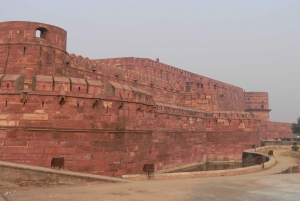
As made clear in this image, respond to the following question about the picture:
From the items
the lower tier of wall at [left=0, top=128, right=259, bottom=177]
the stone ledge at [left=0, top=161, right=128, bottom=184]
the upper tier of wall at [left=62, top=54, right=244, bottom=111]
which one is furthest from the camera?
the upper tier of wall at [left=62, top=54, right=244, bottom=111]

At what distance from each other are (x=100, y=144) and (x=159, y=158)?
8389mm

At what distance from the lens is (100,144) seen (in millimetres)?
8086

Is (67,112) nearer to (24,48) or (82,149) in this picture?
(82,149)

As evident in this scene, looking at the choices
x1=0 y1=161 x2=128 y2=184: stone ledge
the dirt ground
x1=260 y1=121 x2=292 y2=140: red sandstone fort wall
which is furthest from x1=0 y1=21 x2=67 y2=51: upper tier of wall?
x1=260 y1=121 x2=292 y2=140: red sandstone fort wall

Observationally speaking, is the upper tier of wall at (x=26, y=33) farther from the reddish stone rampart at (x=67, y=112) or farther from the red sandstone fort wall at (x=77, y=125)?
the red sandstone fort wall at (x=77, y=125)

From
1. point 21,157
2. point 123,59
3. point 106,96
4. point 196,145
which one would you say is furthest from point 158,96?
point 21,157

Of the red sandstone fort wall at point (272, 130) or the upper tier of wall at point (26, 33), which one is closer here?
the upper tier of wall at point (26, 33)

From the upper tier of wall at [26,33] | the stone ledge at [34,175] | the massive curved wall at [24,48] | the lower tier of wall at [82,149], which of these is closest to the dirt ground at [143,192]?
the stone ledge at [34,175]

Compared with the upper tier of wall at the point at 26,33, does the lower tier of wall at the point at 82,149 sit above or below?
below

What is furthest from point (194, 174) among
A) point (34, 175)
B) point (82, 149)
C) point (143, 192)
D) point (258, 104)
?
point (258, 104)

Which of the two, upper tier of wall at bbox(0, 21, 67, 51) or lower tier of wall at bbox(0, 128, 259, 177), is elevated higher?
upper tier of wall at bbox(0, 21, 67, 51)

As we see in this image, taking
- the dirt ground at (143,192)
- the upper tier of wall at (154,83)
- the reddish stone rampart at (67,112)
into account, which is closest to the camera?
the dirt ground at (143,192)

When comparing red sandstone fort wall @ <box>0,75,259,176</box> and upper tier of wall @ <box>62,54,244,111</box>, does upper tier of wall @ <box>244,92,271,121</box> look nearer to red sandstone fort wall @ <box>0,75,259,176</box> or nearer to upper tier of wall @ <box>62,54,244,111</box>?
upper tier of wall @ <box>62,54,244,111</box>

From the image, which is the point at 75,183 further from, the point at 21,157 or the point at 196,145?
the point at 196,145
